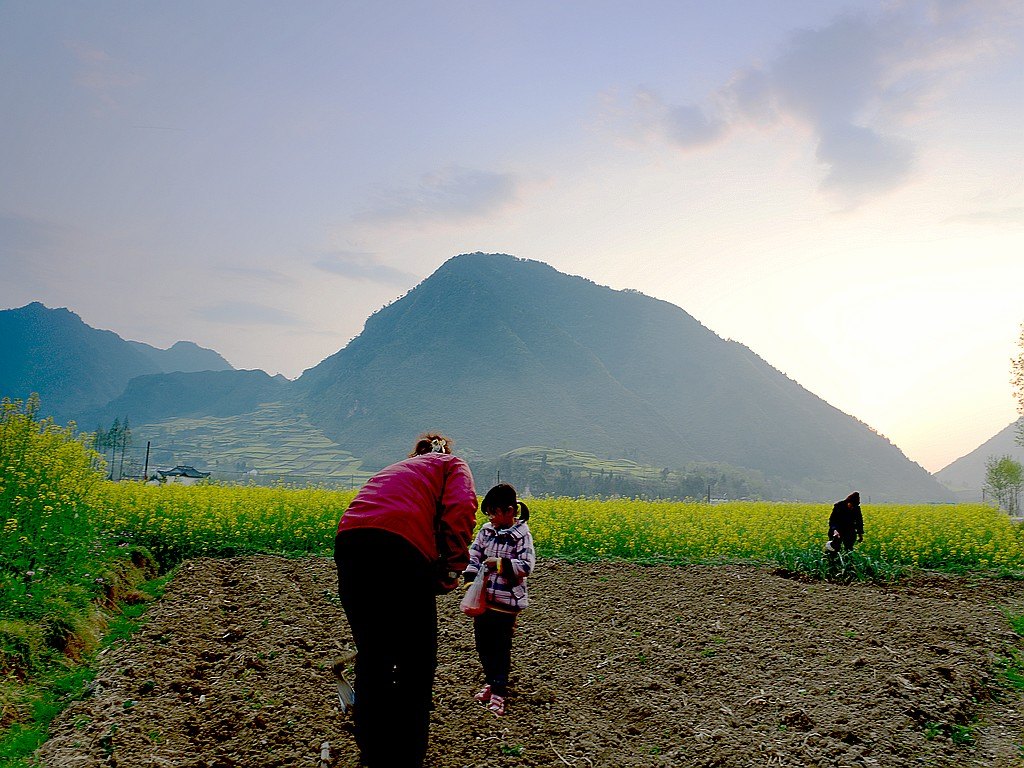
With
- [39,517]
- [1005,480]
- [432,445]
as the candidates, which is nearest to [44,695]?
[39,517]

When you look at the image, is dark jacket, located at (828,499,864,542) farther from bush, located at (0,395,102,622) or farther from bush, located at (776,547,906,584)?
bush, located at (0,395,102,622)

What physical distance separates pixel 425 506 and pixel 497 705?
2746mm

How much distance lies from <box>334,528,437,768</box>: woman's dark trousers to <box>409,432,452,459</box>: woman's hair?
81 cm

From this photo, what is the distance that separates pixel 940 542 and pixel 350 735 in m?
13.3

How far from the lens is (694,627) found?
26.3 feet

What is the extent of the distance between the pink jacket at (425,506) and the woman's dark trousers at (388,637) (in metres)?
0.08

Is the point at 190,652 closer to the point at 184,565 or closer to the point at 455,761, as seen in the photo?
the point at 455,761

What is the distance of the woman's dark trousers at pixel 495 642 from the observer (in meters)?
5.79

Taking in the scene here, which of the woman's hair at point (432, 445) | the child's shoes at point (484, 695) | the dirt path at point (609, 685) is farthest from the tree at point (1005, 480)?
the woman's hair at point (432, 445)

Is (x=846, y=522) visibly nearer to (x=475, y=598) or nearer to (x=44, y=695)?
(x=475, y=598)

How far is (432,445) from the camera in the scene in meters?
4.53

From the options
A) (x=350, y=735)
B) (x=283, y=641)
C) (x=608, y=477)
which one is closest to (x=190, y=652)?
(x=283, y=641)

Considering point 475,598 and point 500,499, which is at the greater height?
point 500,499

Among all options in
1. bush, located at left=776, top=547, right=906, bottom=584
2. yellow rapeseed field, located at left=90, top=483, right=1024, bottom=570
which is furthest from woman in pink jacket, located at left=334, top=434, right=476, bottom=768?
bush, located at left=776, top=547, right=906, bottom=584
